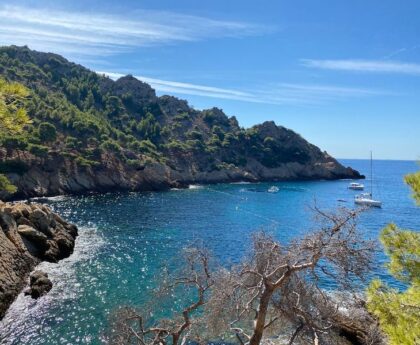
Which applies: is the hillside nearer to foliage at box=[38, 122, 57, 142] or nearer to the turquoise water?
foliage at box=[38, 122, 57, 142]

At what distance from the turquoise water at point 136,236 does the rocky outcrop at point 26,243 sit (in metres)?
1.20

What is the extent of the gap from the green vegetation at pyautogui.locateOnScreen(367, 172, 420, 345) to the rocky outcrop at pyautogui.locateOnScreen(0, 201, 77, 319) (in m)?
25.4

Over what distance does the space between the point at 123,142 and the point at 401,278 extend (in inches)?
4294

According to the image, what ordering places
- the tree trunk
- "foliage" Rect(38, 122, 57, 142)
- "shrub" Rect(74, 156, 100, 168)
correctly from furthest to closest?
"foliage" Rect(38, 122, 57, 142) → "shrub" Rect(74, 156, 100, 168) → the tree trunk

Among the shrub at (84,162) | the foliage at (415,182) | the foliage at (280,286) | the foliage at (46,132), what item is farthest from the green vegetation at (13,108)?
the foliage at (46,132)

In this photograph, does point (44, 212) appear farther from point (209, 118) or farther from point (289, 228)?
point (209, 118)

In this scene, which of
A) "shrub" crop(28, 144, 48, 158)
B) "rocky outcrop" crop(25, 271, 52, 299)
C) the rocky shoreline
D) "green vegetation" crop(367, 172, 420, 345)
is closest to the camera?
"green vegetation" crop(367, 172, 420, 345)

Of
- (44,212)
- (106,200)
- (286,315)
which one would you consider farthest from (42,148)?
(286,315)

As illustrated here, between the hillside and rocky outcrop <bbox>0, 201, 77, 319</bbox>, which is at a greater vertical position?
the hillside

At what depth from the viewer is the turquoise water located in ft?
82.4

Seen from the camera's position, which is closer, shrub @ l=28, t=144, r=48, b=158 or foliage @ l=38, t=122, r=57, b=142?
shrub @ l=28, t=144, r=48, b=158

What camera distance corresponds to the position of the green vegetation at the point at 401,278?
8.71m

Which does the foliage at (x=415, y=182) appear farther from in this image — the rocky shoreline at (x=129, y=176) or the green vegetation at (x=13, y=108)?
the rocky shoreline at (x=129, y=176)

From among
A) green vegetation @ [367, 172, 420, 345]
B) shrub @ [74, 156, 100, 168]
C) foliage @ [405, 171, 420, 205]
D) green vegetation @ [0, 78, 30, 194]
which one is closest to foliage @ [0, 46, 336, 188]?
shrub @ [74, 156, 100, 168]
